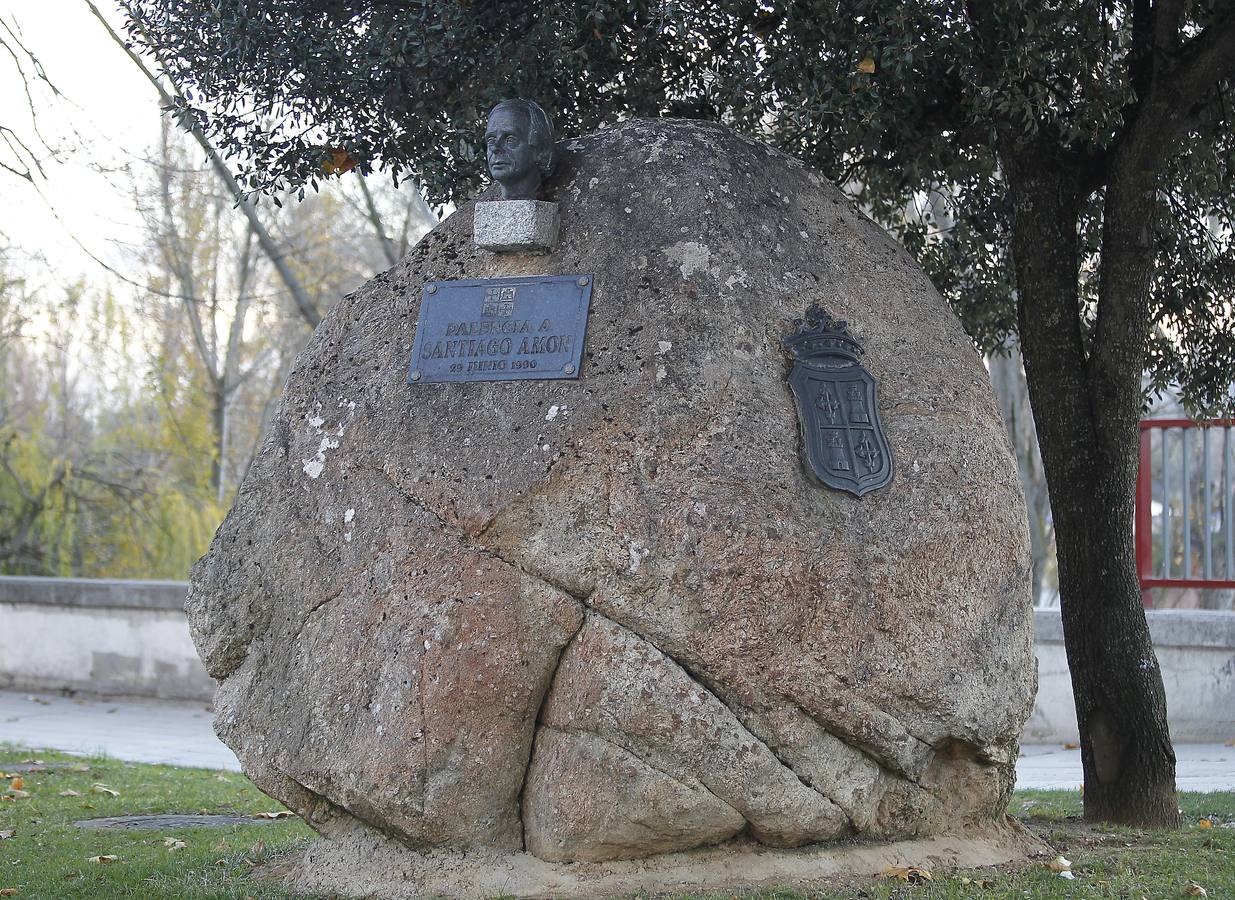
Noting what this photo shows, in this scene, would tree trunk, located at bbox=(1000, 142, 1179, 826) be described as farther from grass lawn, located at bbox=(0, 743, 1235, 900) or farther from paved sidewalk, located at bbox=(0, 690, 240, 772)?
paved sidewalk, located at bbox=(0, 690, 240, 772)

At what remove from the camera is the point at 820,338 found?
5.15 meters

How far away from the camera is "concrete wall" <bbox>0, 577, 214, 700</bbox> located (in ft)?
Answer: 42.4

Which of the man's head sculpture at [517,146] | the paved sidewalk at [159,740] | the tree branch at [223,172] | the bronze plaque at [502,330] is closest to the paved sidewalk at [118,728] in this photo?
the paved sidewalk at [159,740]

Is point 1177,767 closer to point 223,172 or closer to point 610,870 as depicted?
point 610,870

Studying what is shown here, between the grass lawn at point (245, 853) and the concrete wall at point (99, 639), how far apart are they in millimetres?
4564

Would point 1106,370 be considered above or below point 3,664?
above

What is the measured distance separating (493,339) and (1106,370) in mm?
3286

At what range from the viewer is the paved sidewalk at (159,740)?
9.09 metres

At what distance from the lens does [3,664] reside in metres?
13.6

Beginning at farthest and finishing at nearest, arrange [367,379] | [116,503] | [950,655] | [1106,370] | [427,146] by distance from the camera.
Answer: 1. [116,503]
2. [427,146]
3. [1106,370]
4. [367,379]
5. [950,655]

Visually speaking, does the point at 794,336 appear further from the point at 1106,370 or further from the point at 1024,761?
the point at 1024,761

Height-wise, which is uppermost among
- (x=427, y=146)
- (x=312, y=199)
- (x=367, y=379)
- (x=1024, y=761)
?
(x=312, y=199)

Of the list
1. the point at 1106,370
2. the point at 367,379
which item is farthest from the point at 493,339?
the point at 1106,370

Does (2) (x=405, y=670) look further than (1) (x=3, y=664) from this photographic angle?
No
